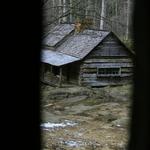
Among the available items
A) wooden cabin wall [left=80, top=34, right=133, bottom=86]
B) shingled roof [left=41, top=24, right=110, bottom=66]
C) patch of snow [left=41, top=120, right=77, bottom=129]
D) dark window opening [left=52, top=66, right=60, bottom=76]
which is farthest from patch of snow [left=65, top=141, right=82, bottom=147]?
dark window opening [left=52, top=66, right=60, bottom=76]

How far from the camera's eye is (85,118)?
2108 cm

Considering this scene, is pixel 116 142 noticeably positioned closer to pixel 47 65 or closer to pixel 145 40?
pixel 145 40

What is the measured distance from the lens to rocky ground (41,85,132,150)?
15.0 meters

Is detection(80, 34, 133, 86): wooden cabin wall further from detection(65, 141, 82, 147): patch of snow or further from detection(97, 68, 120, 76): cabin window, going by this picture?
detection(65, 141, 82, 147): patch of snow

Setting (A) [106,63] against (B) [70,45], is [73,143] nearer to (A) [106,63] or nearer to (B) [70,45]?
(A) [106,63]

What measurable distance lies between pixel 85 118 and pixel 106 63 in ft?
35.5

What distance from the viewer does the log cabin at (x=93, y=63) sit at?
30.8 meters

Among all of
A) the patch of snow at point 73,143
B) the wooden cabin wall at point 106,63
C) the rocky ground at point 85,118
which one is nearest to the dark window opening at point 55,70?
the wooden cabin wall at point 106,63

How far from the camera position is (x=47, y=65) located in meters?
33.2

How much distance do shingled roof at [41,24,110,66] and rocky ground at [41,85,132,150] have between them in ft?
8.09

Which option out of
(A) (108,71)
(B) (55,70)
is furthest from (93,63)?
(B) (55,70)

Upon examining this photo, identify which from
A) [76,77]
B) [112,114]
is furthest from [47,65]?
[112,114]

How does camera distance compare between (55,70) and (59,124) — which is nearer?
(59,124)

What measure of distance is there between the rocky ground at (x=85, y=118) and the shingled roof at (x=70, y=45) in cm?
247
